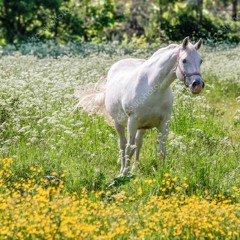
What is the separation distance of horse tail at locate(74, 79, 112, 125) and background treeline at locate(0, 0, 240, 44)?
19.9m

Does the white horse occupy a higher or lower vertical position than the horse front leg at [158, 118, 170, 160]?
higher

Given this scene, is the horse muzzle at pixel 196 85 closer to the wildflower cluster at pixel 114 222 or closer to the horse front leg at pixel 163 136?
the horse front leg at pixel 163 136

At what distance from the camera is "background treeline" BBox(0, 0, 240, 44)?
3141 centimetres

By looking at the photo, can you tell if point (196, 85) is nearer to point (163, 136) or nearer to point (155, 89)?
point (155, 89)

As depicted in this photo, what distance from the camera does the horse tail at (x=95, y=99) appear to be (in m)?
10.4

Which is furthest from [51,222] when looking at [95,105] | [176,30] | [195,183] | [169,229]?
[176,30]

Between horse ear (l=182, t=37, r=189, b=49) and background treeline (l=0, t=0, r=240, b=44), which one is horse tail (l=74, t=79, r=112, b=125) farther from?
background treeline (l=0, t=0, r=240, b=44)

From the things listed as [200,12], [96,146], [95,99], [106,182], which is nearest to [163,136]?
[106,182]

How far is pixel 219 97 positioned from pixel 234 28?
62.5 feet

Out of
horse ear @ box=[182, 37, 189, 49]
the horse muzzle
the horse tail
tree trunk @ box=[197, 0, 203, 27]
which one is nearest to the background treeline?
tree trunk @ box=[197, 0, 203, 27]

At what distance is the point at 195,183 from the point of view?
8.10 m

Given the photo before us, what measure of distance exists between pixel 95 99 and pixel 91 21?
26.8 m

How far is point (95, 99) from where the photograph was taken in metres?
10.5

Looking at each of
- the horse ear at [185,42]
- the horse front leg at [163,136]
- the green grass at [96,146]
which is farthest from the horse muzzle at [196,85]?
the green grass at [96,146]
